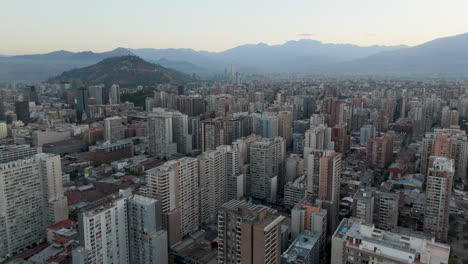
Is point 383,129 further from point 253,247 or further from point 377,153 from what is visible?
point 253,247

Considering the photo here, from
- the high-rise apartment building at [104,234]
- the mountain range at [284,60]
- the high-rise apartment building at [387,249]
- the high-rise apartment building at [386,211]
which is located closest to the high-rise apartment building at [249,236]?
the high-rise apartment building at [387,249]

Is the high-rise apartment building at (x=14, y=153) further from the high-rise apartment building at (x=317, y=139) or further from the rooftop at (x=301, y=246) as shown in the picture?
the high-rise apartment building at (x=317, y=139)

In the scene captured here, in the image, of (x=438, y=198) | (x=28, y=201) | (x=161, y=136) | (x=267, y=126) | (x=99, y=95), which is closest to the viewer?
(x=438, y=198)

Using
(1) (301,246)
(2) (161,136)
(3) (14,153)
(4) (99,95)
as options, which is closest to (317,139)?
(2) (161,136)

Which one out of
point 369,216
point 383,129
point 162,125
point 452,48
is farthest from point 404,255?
point 452,48

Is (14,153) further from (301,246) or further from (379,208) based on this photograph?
(379,208)
